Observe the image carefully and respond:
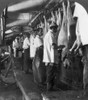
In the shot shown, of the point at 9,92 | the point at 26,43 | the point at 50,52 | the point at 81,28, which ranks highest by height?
the point at 81,28

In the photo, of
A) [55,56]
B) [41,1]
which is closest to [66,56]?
[55,56]

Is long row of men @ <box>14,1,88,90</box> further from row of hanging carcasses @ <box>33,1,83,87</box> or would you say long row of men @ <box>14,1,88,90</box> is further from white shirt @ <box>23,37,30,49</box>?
white shirt @ <box>23,37,30,49</box>

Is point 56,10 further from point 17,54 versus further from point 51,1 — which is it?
point 17,54

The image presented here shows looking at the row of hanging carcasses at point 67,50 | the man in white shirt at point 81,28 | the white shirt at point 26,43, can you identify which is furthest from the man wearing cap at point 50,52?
the white shirt at point 26,43

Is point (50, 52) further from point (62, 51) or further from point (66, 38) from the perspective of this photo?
point (66, 38)

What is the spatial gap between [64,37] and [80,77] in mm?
980

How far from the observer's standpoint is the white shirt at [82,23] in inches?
142

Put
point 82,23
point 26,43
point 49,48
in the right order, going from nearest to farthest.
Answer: point 82,23 → point 49,48 → point 26,43

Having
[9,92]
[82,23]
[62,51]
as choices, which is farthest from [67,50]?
[9,92]

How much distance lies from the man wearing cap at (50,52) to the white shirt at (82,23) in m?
0.69

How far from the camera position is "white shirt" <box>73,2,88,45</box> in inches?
142

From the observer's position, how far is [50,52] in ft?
14.8

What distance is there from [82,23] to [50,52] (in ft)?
3.77

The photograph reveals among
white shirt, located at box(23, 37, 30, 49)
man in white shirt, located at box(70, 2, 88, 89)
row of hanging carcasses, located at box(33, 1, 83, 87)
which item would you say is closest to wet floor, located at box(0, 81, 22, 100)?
white shirt, located at box(23, 37, 30, 49)
